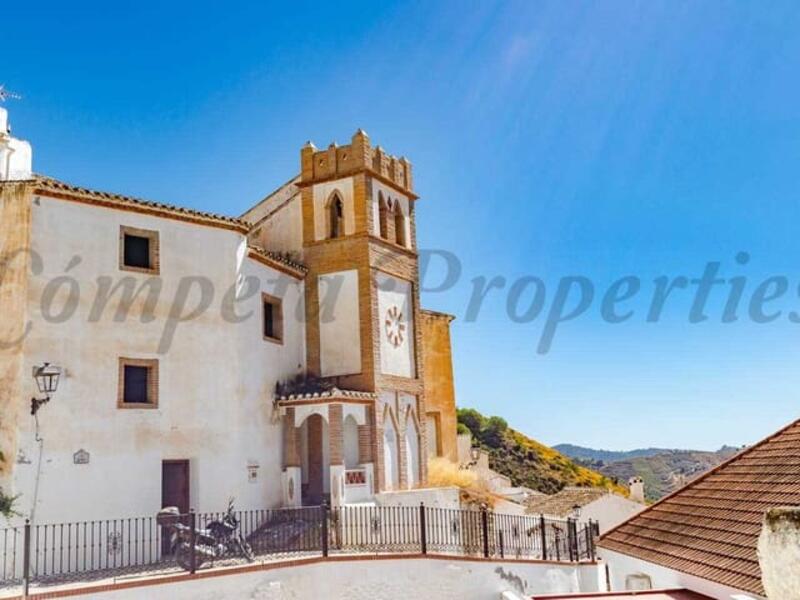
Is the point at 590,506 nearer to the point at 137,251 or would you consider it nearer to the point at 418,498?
the point at 418,498

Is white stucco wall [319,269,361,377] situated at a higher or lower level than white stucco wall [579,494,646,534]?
higher

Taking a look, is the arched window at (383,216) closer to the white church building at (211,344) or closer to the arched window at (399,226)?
the white church building at (211,344)

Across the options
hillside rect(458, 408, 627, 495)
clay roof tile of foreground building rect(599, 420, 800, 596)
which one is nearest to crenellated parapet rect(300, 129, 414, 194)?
clay roof tile of foreground building rect(599, 420, 800, 596)

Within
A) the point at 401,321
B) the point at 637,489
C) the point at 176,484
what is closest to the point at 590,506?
the point at 637,489

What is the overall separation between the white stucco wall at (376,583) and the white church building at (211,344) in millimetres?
3729

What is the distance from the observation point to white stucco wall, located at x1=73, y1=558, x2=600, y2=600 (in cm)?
1323

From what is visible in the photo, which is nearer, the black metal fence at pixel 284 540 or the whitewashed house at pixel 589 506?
the black metal fence at pixel 284 540

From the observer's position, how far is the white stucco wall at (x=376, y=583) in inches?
521

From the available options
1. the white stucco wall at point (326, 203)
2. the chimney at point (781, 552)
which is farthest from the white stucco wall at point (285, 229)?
the chimney at point (781, 552)

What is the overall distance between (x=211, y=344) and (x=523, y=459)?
40885 mm

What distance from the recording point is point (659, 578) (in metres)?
12.1

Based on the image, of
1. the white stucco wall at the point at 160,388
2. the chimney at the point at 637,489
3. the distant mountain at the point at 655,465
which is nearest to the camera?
the white stucco wall at the point at 160,388

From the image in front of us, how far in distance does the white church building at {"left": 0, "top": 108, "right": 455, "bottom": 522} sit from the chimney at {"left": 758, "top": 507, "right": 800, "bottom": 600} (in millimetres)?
13200

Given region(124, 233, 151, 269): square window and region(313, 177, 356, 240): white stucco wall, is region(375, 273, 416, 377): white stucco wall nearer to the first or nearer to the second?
region(313, 177, 356, 240): white stucco wall
